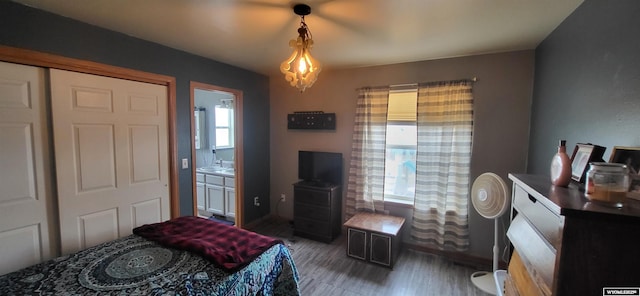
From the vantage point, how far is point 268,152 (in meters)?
4.13

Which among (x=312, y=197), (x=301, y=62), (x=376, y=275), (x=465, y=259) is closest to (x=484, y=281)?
(x=465, y=259)

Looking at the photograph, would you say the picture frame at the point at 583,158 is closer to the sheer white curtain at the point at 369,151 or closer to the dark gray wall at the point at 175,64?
the sheer white curtain at the point at 369,151

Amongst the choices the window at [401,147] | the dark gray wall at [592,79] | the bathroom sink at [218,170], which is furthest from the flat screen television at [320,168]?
the dark gray wall at [592,79]

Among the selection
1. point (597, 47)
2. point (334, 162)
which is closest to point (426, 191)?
point (334, 162)

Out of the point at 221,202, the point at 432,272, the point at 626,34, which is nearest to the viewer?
the point at 626,34

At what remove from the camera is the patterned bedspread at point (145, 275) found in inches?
53.6

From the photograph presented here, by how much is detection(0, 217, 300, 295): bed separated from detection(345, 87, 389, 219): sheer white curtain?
166 cm

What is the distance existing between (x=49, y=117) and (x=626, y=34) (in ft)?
12.0

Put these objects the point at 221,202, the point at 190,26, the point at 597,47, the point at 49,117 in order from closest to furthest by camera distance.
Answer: the point at 597,47, the point at 49,117, the point at 190,26, the point at 221,202

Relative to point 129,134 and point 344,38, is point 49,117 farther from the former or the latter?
A: point 344,38

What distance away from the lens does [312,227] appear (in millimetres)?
3443

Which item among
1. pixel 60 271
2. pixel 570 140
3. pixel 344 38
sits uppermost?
pixel 344 38

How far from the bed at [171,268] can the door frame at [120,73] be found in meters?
0.72

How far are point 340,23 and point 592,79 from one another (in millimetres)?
1640
